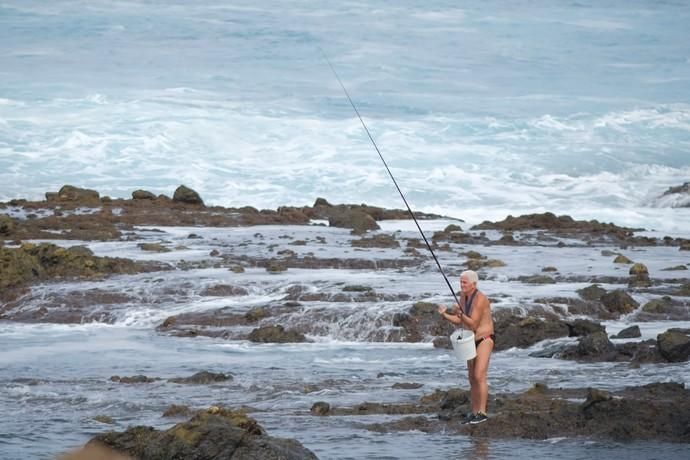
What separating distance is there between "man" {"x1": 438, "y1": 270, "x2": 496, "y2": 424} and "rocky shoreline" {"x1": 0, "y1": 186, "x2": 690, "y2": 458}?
7.8 inches

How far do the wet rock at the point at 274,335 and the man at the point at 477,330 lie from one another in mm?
7330

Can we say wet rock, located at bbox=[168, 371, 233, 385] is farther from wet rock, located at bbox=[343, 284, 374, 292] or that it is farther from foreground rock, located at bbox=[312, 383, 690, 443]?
wet rock, located at bbox=[343, 284, 374, 292]

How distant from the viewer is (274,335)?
1825 cm

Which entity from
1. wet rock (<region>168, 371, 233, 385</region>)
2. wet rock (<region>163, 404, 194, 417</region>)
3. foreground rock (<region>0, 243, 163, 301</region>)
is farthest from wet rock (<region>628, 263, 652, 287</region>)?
wet rock (<region>163, 404, 194, 417</region>)

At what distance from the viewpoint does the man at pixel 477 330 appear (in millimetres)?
10914

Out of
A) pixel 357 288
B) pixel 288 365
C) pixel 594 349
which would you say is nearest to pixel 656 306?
pixel 594 349

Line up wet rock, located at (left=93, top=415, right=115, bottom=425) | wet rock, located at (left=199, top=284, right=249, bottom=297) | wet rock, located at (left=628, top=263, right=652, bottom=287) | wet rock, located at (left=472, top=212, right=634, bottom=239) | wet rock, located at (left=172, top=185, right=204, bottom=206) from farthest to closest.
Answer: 1. wet rock, located at (left=172, top=185, right=204, bottom=206)
2. wet rock, located at (left=472, top=212, right=634, bottom=239)
3. wet rock, located at (left=199, top=284, right=249, bottom=297)
4. wet rock, located at (left=628, top=263, right=652, bottom=287)
5. wet rock, located at (left=93, top=415, right=115, bottom=425)

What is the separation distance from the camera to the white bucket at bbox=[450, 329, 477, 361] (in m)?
10.8

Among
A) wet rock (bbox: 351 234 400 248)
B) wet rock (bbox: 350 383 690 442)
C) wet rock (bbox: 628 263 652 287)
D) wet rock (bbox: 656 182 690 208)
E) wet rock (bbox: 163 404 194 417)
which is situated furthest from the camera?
wet rock (bbox: 656 182 690 208)

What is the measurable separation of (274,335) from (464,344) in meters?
7.75

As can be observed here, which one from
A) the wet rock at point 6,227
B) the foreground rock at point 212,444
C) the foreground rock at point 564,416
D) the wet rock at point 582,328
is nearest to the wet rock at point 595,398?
the foreground rock at point 564,416

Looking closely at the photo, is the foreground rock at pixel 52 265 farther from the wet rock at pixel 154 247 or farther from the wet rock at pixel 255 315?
the wet rock at pixel 255 315

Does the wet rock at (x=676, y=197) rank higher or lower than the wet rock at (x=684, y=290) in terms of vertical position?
higher

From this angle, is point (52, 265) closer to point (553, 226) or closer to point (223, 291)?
point (223, 291)
